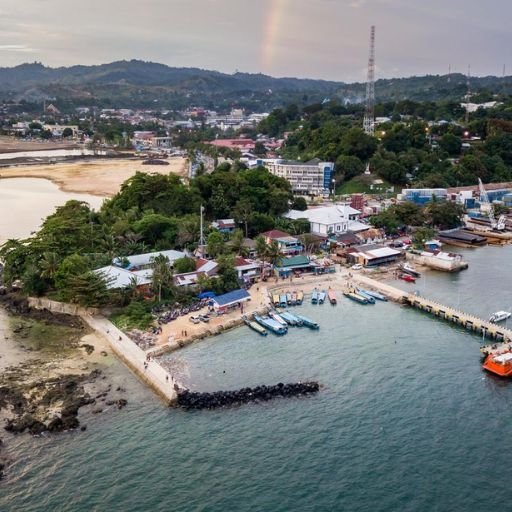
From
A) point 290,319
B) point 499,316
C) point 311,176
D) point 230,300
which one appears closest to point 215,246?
point 230,300

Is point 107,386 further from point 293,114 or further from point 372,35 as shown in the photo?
point 293,114

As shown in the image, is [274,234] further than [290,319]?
Yes

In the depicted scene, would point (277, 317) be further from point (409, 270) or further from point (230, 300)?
point (409, 270)

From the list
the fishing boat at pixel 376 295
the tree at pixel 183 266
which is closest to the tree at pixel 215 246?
the tree at pixel 183 266

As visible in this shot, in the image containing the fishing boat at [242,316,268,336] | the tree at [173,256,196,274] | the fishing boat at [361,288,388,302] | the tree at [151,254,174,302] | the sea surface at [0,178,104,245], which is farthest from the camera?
the sea surface at [0,178,104,245]

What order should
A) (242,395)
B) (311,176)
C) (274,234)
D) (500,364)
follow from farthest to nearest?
1. (311,176)
2. (274,234)
3. (500,364)
4. (242,395)

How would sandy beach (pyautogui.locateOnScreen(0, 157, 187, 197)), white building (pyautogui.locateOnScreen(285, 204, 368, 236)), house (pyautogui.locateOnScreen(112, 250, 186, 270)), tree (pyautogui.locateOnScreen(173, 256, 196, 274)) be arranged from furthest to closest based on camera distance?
sandy beach (pyautogui.locateOnScreen(0, 157, 187, 197)), white building (pyautogui.locateOnScreen(285, 204, 368, 236)), house (pyautogui.locateOnScreen(112, 250, 186, 270)), tree (pyautogui.locateOnScreen(173, 256, 196, 274))

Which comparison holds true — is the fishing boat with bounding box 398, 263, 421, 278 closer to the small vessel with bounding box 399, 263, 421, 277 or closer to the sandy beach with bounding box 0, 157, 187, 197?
the small vessel with bounding box 399, 263, 421, 277

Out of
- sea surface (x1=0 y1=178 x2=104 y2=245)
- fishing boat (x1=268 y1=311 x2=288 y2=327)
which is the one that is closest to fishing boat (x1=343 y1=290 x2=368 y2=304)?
fishing boat (x1=268 y1=311 x2=288 y2=327)
